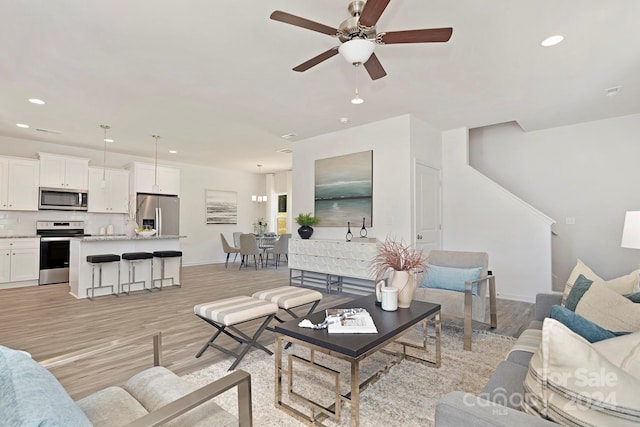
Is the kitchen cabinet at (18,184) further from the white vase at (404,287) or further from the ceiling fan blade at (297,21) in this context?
the white vase at (404,287)

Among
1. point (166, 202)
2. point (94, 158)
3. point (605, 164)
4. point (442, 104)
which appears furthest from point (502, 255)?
point (94, 158)

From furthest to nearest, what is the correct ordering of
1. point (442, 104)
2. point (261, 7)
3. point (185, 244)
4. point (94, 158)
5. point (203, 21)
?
point (185, 244) < point (94, 158) < point (442, 104) < point (203, 21) < point (261, 7)

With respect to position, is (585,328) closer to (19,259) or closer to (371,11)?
(371,11)

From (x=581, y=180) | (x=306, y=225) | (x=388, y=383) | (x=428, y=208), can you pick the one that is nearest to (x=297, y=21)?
(x=388, y=383)

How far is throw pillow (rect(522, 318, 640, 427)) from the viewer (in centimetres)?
83

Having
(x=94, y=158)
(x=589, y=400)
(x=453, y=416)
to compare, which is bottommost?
(x=453, y=416)

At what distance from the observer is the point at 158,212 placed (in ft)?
24.7

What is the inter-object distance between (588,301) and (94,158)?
341 inches

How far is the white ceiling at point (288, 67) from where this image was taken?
96.5 inches

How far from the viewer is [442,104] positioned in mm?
4336

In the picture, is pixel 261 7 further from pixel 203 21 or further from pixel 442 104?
pixel 442 104

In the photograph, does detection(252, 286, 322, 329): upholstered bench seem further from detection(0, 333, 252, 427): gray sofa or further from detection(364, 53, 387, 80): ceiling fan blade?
detection(364, 53, 387, 80): ceiling fan blade

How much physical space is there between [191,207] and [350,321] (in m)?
7.77

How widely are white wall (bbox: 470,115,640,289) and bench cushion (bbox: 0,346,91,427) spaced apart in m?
6.43
